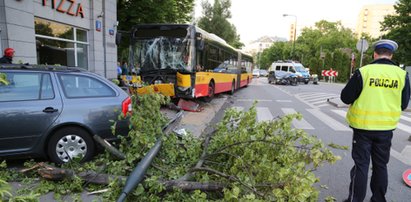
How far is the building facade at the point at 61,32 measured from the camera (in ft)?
28.1

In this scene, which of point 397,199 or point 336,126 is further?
point 336,126

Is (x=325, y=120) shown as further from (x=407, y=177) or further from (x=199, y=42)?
(x=407, y=177)

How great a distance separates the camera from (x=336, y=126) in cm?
857

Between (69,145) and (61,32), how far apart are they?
8486mm

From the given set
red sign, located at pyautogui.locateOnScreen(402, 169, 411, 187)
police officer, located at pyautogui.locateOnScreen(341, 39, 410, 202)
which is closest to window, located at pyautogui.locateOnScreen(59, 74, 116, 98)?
police officer, located at pyautogui.locateOnScreen(341, 39, 410, 202)

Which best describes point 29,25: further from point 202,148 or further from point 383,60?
point 383,60

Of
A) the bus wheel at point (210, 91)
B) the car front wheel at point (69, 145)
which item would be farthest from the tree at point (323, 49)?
the car front wheel at point (69, 145)

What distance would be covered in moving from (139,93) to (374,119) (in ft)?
12.8

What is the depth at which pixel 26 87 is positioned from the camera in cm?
441

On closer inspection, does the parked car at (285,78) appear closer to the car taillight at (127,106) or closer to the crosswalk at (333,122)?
the crosswalk at (333,122)

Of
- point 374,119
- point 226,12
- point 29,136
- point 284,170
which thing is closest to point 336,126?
point 374,119

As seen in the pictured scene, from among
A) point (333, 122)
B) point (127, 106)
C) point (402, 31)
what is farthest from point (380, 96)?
point (402, 31)

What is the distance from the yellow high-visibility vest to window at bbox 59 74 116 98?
3.80 m

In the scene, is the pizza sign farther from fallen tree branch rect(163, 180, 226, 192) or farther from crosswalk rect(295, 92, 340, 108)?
crosswalk rect(295, 92, 340, 108)
